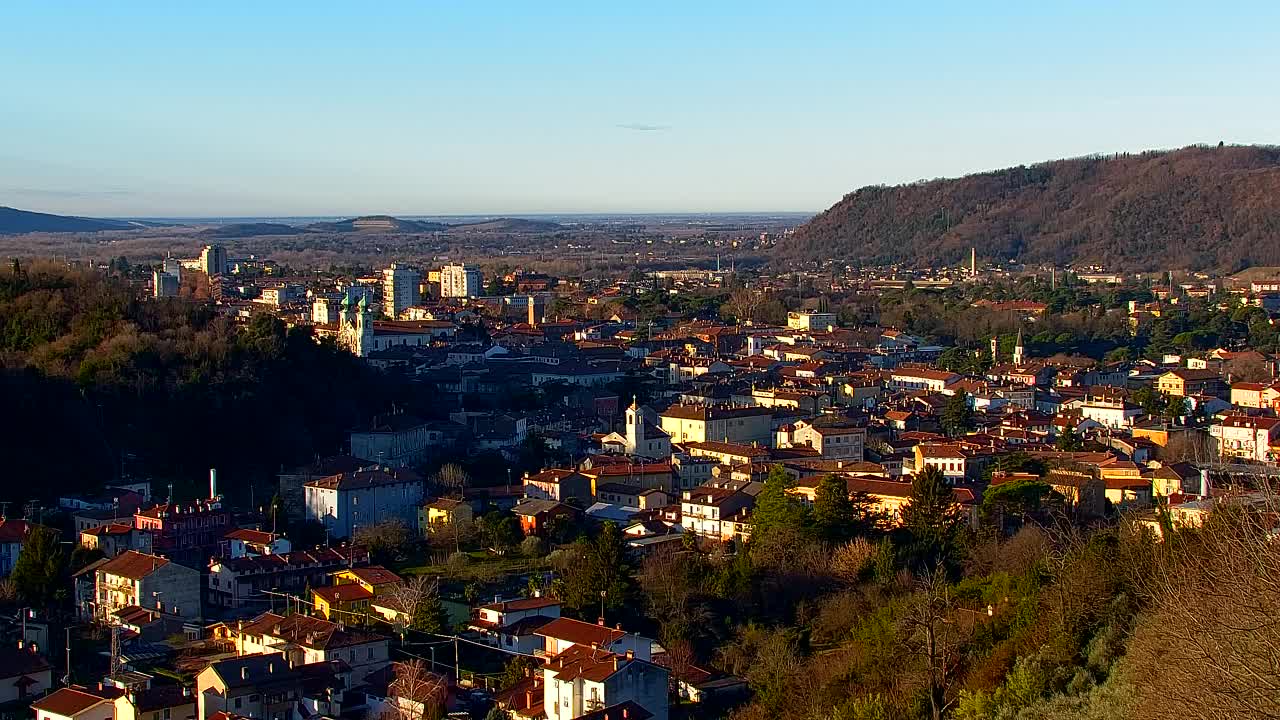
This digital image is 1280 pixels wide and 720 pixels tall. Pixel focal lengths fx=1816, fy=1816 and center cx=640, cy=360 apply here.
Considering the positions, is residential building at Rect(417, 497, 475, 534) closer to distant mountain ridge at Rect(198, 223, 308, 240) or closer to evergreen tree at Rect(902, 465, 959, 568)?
evergreen tree at Rect(902, 465, 959, 568)

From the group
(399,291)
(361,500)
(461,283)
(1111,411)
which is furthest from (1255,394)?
(461,283)

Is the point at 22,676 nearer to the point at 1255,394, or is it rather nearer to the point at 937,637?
the point at 937,637

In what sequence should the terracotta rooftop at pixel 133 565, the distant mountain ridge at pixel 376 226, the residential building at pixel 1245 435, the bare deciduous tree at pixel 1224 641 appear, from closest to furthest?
the bare deciduous tree at pixel 1224 641 → the terracotta rooftop at pixel 133 565 → the residential building at pixel 1245 435 → the distant mountain ridge at pixel 376 226

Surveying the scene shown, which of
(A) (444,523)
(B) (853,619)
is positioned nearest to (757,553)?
(B) (853,619)

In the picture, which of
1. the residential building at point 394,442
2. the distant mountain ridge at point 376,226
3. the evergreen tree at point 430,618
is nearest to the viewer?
the evergreen tree at point 430,618

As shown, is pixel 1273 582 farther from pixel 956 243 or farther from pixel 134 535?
pixel 956 243

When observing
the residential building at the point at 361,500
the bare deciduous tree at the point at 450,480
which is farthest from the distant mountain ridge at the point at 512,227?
the residential building at the point at 361,500

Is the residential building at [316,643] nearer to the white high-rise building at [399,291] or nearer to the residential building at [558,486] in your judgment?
the residential building at [558,486]
